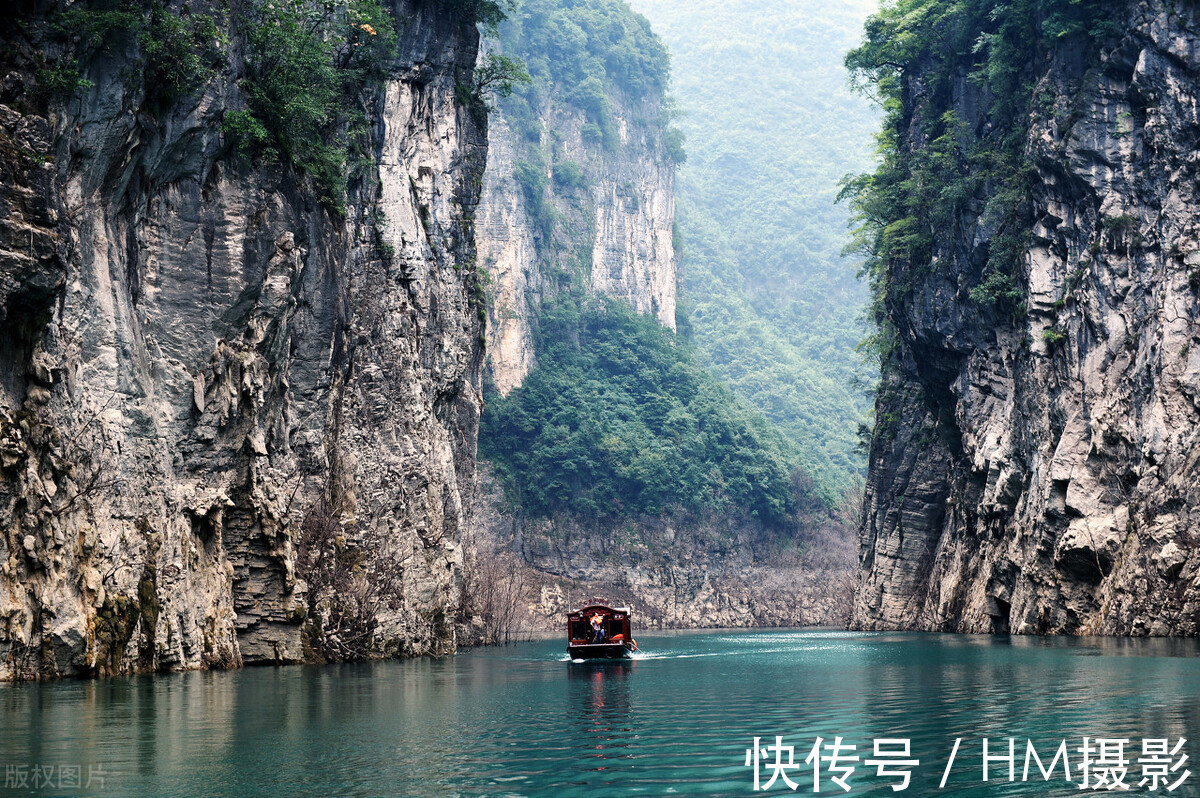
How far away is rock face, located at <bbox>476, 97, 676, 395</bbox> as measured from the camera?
108588mm

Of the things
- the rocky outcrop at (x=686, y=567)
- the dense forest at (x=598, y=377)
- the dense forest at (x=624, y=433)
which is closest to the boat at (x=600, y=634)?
the rocky outcrop at (x=686, y=567)

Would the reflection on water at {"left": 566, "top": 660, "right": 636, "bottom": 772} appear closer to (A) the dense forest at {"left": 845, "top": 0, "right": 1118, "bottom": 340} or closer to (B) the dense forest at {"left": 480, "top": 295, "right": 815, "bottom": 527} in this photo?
(A) the dense forest at {"left": 845, "top": 0, "right": 1118, "bottom": 340}

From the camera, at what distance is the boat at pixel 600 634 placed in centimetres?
4150

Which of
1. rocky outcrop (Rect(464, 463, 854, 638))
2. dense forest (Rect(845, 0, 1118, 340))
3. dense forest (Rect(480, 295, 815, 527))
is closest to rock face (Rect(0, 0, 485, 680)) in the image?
dense forest (Rect(845, 0, 1118, 340))

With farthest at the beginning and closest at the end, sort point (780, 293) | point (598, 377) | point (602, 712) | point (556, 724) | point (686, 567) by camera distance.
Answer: point (780, 293) < point (598, 377) < point (686, 567) < point (602, 712) < point (556, 724)

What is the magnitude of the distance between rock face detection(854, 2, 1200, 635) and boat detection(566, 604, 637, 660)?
18.1 m

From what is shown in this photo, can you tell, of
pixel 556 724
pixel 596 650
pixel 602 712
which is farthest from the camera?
pixel 596 650

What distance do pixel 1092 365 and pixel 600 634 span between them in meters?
23.3

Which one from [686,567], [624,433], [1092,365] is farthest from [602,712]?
[624,433]

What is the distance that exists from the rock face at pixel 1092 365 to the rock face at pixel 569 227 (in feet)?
171

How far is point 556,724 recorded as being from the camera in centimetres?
1975

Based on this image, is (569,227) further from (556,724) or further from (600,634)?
(556,724)

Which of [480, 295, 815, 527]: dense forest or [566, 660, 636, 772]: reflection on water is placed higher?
[480, 295, 815, 527]: dense forest

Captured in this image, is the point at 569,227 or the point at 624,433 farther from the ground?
the point at 569,227
